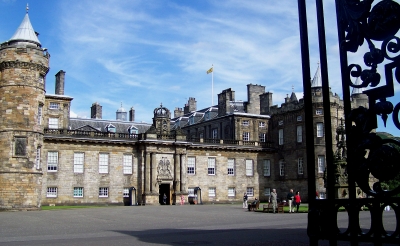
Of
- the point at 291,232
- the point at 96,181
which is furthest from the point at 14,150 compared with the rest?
the point at 291,232

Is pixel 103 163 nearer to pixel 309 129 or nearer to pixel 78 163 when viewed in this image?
pixel 78 163

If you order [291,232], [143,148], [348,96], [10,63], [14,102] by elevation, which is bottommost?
[291,232]

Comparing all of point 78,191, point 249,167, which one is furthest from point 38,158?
point 249,167

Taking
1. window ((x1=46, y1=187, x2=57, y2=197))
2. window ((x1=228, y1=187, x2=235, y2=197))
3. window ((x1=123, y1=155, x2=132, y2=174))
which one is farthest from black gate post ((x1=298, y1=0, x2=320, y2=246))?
window ((x1=228, y1=187, x2=235, y2=197))

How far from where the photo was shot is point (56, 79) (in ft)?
175

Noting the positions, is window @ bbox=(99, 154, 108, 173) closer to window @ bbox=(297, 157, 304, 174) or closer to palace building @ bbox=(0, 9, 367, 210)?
palace building @ bbox=(0, 9, 367, 210)

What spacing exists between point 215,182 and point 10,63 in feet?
83.7

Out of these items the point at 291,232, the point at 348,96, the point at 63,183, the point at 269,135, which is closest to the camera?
the point at 348,96

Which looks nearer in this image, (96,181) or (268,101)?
(96,181)

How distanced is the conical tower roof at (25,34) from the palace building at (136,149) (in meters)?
0.08

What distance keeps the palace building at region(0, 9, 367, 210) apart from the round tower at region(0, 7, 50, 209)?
0.08m

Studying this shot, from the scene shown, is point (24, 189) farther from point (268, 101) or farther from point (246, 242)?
point (268, 101)

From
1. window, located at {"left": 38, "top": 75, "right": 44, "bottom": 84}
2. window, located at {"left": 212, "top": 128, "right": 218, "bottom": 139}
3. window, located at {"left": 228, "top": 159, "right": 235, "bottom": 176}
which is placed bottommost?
window, located at {"left": 228, "top": 159, "right": 235, "bottom": 176}

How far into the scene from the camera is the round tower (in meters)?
34.2
